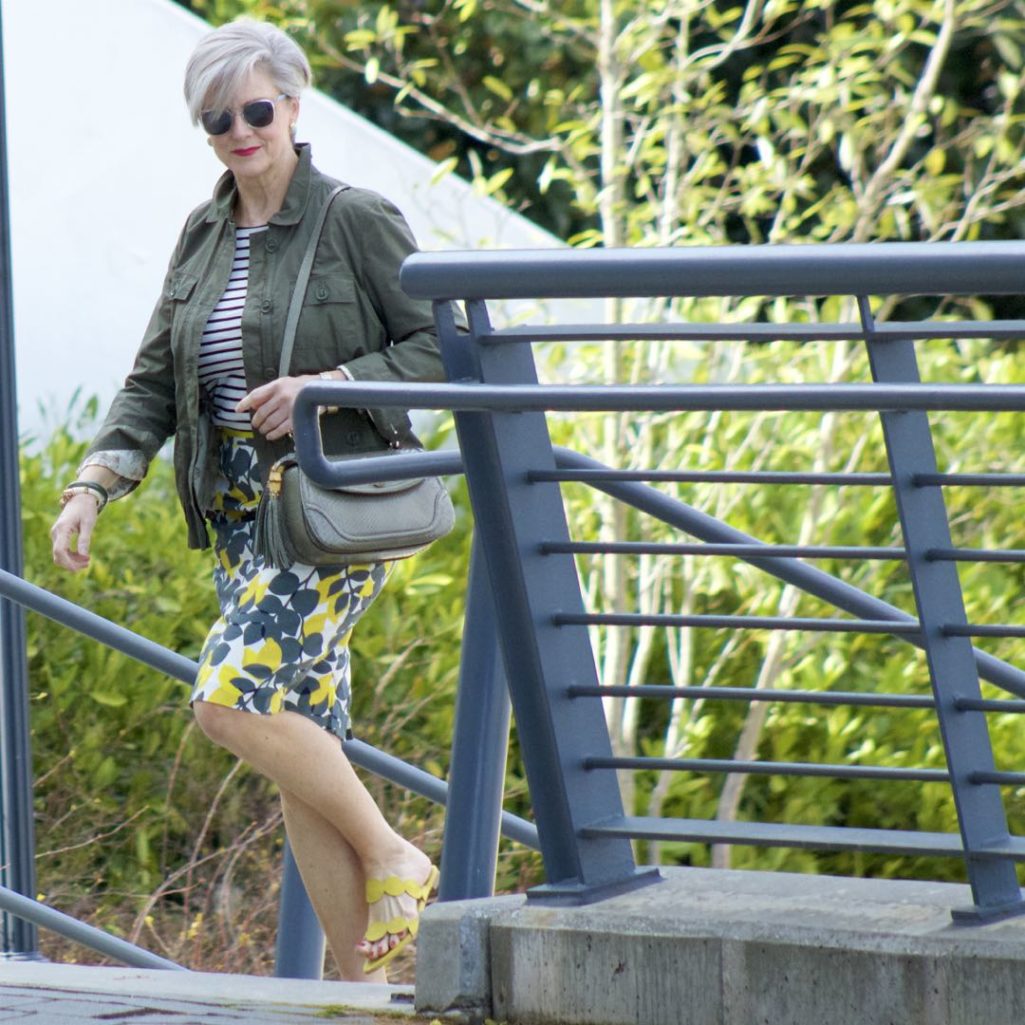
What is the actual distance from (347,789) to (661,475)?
1170 millimetres

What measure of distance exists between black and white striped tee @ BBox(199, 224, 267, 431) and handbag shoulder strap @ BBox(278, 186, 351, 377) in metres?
0.10

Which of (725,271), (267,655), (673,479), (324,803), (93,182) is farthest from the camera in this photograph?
(93,182)

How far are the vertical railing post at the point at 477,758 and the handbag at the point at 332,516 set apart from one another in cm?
18

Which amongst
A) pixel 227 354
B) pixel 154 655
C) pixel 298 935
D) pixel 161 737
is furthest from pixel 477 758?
pixel 161 737

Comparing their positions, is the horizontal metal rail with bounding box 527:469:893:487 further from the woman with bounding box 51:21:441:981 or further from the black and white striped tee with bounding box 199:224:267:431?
the black and white striped tee with bounding box 199:224:267:431

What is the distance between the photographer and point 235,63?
354cm

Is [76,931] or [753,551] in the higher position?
[753,551]

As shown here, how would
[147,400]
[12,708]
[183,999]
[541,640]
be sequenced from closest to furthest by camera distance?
[541,640] → [183,999] → [147,400] → [12,708]

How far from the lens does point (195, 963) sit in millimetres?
5027

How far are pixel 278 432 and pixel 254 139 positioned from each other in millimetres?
570

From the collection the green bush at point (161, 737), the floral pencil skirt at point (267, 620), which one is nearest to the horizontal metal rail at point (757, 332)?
the floral pencil skirt at point (267, 620)

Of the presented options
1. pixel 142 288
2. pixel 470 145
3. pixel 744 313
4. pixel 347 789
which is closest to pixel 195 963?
pixel 347 789

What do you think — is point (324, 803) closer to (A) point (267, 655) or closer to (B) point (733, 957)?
(A) point (267, 655)

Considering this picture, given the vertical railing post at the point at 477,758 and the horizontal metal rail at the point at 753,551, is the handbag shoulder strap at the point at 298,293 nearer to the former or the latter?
the vertical railing post at the point at 477,758
